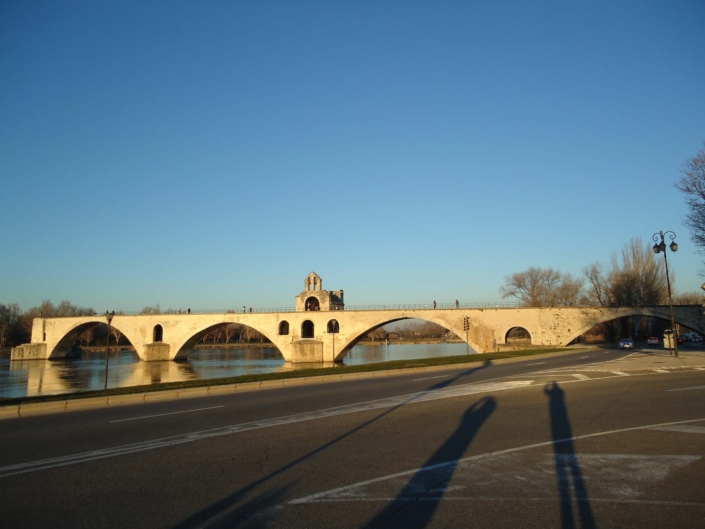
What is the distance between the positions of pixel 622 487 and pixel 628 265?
62145 mm

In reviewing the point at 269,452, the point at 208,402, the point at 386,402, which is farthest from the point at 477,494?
the point at 208,402

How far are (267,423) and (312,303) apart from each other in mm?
57462

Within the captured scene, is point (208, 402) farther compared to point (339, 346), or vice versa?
point (339, 346)

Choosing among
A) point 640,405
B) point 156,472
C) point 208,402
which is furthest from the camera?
point 208,402

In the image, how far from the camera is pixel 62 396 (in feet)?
44.9

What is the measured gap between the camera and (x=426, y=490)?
527 centimetres

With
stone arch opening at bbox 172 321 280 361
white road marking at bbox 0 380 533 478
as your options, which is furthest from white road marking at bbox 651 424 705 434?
stone arch opening at bbox 172 321 280 361

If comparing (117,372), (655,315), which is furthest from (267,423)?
(655,315)

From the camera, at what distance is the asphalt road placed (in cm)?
468

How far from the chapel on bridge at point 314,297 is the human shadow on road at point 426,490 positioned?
56.8 metres

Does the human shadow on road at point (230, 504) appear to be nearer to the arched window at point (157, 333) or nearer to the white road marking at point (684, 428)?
the white road marking at point (684, 428)

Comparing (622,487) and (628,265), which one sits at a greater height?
(628,265)

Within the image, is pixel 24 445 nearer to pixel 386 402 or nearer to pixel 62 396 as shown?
pixel 62 396

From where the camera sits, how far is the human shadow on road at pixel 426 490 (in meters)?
4.48
